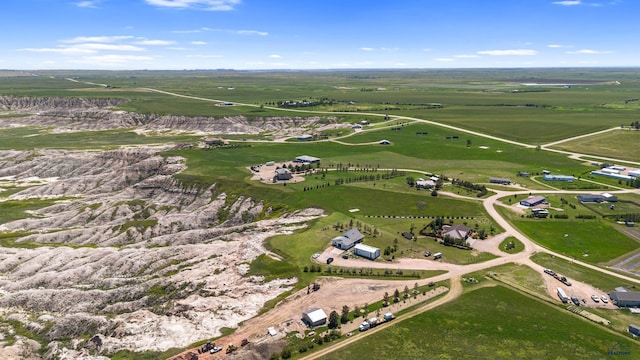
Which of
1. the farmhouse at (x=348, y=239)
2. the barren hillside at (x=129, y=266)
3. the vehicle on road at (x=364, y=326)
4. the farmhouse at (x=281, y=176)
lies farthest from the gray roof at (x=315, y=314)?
the farmhouse at (x=281, y=176)

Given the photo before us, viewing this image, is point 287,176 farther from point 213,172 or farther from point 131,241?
point 131,241

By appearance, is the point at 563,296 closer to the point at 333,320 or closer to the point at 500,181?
the point at 333,320

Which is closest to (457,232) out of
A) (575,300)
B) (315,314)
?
(575,300)

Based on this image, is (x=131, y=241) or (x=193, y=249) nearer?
(x=193, y=249)

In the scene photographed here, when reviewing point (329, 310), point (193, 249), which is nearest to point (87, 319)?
point (193, 249)

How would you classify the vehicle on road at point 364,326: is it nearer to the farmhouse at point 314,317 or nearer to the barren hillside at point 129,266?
the farmhouse at point 314,317

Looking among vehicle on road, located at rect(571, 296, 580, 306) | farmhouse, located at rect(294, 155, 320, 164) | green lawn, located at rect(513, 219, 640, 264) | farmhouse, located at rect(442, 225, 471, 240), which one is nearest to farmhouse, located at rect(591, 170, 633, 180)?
green lawn, located at rect(513, 219, 640, 264)
